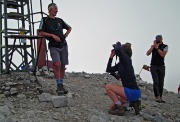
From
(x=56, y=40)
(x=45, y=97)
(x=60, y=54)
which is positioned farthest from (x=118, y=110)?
(x=56, y=40)

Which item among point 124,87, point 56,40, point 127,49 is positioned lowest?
point 124,87

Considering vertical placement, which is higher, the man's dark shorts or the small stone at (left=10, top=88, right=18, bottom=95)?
the man's dark shorts

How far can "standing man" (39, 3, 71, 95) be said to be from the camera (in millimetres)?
6137

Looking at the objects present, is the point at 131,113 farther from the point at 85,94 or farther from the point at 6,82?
the point at 6,82

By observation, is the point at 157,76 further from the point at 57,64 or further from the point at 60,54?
the point at 57,64

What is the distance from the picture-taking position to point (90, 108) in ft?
19.1

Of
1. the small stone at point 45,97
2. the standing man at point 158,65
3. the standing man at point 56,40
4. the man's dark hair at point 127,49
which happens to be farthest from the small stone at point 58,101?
the standing man at point 158,65

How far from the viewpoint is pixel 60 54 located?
6375mm

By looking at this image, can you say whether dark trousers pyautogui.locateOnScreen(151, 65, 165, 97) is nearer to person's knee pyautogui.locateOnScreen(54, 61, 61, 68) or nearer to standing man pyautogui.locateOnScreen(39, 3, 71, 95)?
standing man pyautogui.locateOnScreen(39, 3, 71, 95)

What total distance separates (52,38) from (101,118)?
233cm

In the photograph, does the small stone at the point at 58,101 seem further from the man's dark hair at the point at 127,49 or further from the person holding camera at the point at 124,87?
the man's dark hair at the point at 127,49

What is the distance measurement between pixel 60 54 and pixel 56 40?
45 centimetres

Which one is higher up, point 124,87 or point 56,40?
point 56,40

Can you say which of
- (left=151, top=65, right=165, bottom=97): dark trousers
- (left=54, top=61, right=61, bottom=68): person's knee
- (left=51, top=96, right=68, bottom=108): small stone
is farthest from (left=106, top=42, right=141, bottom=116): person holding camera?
(left=151, top=65, right=165, bottom=97): dark trousers
